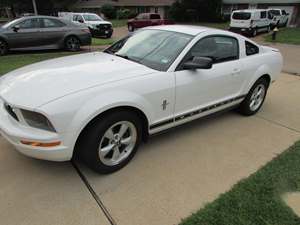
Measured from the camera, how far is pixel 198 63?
10.2ft

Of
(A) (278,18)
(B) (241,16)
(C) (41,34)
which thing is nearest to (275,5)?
(A) (278,18)

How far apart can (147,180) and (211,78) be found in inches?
62.8

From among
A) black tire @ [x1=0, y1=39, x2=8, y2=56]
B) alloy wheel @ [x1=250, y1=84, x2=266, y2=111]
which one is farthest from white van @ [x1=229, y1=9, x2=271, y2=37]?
alloy wheel @ [x1=250, y1=84, x2=266, y2=111]

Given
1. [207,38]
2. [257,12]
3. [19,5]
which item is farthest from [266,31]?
[19,5]

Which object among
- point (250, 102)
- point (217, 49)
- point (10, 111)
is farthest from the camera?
point (250, 102)

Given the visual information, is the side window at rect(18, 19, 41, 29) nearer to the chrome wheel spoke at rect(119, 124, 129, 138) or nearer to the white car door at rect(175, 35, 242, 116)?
the white car door at rect(175, 35, 242, 116)

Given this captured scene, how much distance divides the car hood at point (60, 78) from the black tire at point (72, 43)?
7.75 metres

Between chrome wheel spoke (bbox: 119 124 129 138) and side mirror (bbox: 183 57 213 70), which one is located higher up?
side mirror (bbox: 183 57 213 70)

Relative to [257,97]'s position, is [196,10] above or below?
below

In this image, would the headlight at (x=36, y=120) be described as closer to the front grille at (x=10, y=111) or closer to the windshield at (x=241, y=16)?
the front grille at (x=10, y=111)

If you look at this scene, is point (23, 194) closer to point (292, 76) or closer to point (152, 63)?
point (152, 63)

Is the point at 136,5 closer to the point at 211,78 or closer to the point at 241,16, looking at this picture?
the point at 241,16

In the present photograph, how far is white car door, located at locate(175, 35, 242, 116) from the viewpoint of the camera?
321 cm

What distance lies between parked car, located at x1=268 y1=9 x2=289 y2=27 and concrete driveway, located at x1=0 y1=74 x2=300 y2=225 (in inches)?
864
